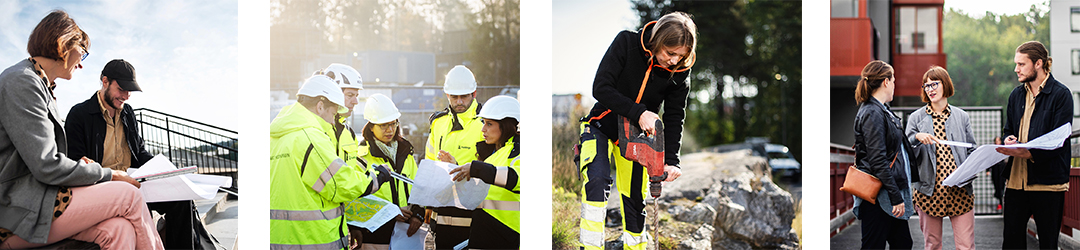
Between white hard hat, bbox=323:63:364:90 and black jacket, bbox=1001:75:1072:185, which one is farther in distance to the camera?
white hard hat, bbox=323:63:364:90

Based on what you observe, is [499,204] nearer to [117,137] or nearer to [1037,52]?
[117,137]

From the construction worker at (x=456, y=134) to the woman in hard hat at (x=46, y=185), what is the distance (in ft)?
5.18

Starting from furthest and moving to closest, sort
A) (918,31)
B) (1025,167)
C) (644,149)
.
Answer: (918,31), (1025,167), (644,149)

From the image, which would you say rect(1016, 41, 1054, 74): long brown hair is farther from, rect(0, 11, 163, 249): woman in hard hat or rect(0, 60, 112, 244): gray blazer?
rect(0, 60, 112, 244): gray blazer

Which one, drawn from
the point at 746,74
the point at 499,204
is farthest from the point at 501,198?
the point at 746,74

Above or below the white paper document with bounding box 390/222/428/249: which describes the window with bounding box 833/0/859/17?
above

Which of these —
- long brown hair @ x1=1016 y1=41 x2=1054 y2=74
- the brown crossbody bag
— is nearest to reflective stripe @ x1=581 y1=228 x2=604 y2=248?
the brown crossbody bag

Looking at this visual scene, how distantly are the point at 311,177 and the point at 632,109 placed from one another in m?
1.81

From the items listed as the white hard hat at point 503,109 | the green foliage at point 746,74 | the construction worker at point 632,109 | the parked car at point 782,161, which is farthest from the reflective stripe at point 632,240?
the green foliage at point 746,74

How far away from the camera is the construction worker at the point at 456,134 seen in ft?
11.4

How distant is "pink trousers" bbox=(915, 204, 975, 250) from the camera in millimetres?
3359

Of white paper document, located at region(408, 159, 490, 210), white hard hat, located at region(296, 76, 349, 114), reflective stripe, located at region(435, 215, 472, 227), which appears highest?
white hard hat, located at region(296, 76, 349, 114)

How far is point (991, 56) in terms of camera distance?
342cm

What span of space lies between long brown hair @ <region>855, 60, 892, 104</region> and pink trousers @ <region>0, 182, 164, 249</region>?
4037 millimetres
